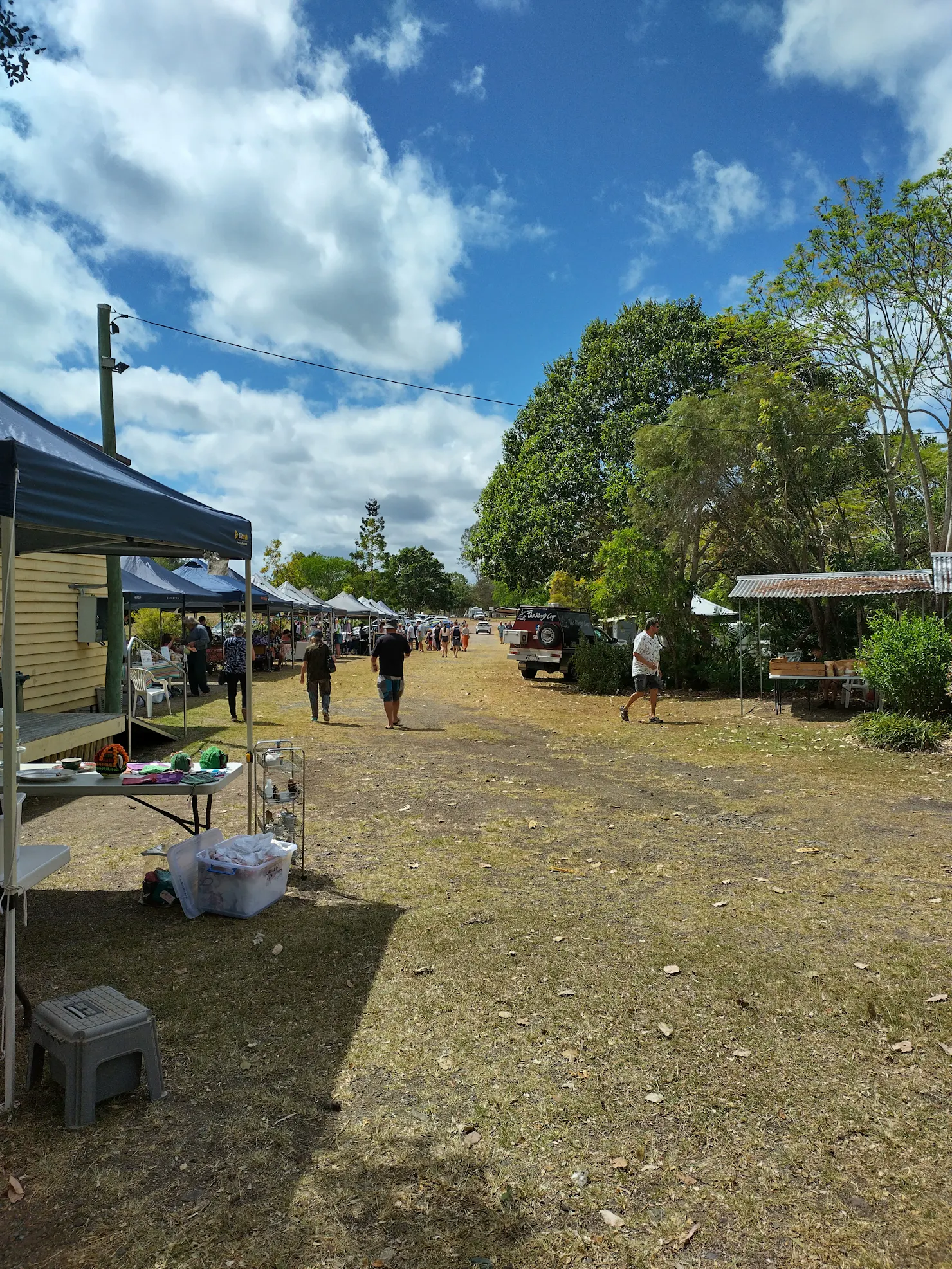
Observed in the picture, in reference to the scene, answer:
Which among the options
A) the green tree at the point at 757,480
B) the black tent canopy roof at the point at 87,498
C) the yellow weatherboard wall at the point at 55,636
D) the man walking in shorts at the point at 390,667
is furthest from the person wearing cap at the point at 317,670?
the green tree at the point at 757,480

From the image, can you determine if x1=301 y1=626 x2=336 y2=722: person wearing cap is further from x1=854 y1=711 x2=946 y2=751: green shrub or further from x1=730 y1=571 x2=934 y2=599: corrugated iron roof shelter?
x1=854 y1=711 x2=946 y2=751: green shrub

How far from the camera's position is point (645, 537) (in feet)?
64.1

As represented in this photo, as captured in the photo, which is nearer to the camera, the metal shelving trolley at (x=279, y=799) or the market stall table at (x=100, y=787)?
the market stall table at (x=100, y=787)

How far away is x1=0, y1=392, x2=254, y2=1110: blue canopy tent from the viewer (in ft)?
10.2

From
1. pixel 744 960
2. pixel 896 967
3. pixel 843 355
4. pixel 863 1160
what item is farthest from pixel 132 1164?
pixel 843 355

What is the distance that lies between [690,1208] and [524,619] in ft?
62.9

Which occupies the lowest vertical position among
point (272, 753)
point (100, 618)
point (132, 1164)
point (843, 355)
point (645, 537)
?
point (132, 1164)

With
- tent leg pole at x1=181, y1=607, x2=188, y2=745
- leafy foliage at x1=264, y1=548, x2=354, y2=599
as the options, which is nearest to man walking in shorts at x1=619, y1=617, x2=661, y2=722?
tent leg pole at x1=181, y1=607, x2=188, y2=745

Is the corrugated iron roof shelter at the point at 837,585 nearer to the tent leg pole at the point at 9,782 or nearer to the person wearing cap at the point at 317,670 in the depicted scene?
the person wearing cap at the point at 317,670

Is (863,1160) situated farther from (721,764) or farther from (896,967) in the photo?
(721,764)

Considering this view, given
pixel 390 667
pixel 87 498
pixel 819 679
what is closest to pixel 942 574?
pixel 819 679

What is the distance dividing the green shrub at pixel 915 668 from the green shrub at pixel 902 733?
289 millimetres

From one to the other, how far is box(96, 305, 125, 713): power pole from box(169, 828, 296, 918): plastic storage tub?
281 inches

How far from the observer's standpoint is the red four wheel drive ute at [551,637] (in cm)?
2072
